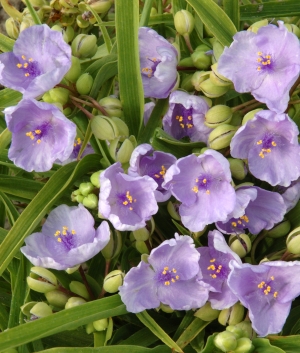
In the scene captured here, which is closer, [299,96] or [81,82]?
[81,82]

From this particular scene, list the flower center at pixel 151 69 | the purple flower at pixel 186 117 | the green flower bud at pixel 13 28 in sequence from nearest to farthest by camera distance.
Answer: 1. the purple flower at pixel 186 117
2. the flower center at pixel 151 69
3. the green flower bud at pixel 13 28

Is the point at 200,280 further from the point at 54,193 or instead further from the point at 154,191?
the point at 54,193

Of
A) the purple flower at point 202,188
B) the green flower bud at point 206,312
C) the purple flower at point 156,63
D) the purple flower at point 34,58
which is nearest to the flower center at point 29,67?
the purple flower at point 34,58

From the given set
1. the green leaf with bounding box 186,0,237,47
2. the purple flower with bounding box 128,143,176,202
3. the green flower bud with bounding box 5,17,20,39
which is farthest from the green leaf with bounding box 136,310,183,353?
the green flower bud with bounding box 5,17,20,39

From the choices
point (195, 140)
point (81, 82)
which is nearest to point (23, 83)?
point (81, 82)

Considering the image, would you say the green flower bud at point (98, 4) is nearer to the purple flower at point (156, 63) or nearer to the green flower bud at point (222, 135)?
the purple flower at point (156, 63)

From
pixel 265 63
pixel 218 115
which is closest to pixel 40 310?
pixel 218 115
